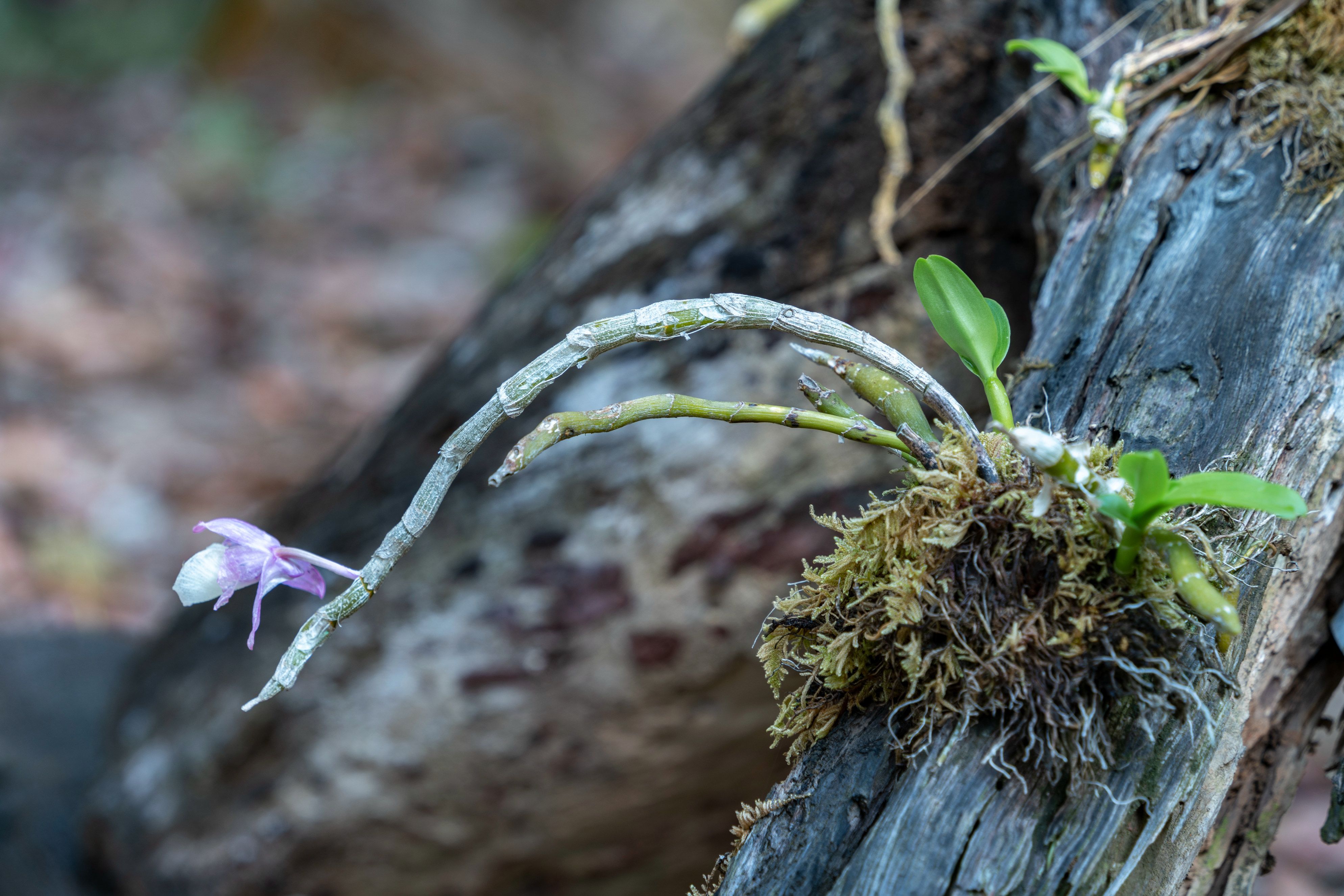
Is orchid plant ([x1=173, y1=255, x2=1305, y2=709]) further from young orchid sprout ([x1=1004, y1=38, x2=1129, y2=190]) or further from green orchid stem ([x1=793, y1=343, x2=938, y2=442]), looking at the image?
young orchid sprout ([x1=1004, y1=38, x2=1129, y2=190])

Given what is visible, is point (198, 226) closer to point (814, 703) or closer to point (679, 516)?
point (679, 516)

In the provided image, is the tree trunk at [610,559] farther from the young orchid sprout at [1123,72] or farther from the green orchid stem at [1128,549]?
the green orchid stem at [1128,549]

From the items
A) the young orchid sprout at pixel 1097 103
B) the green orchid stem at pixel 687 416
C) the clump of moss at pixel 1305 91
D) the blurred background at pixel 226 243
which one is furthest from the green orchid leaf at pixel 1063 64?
the blurred background at pixel 226 243

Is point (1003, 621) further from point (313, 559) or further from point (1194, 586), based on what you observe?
point (313, 559)

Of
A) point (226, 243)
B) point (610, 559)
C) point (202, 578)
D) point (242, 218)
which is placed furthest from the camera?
point (242, 218)

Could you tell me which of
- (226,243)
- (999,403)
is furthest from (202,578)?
(226,243)
